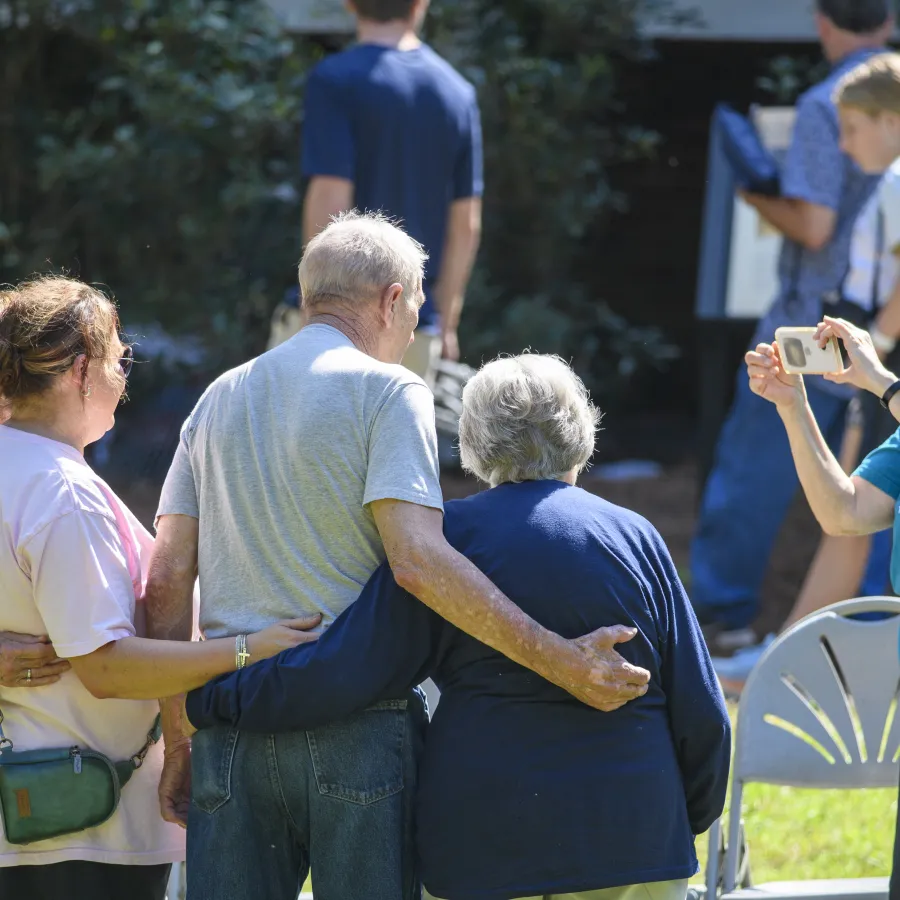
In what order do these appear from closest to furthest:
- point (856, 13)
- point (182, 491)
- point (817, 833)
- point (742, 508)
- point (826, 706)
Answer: point (182, 491), point (826, 706), point (817, 833), point (856, 13), point (742, 508)

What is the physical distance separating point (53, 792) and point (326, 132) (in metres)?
2.80

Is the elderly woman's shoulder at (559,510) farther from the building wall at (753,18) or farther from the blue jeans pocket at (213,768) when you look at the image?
the building wall at (753,18)

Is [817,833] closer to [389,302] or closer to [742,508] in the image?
[742,508]

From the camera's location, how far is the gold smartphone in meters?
2.77

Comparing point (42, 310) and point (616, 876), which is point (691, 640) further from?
point (42, 310)

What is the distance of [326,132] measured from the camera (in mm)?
4660

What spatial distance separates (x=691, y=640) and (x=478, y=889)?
1.77 ft

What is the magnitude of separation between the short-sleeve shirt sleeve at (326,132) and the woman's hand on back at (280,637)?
2.61 metres

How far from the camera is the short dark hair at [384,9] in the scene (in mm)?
4711

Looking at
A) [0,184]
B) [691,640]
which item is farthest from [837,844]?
[0,184]

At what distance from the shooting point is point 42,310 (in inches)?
96.7

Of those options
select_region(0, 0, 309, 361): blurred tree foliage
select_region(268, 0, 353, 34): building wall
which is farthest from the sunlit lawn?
select_region(268, 0, 353, 34): building wall

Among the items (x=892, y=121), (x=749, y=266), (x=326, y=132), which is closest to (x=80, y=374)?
(x=326, y=132)

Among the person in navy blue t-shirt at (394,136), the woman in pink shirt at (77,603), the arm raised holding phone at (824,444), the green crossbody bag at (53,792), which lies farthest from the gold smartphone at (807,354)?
the person in navy blue t-shirt at (394,136)
